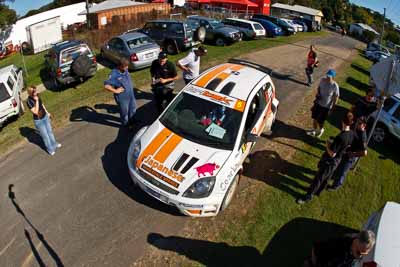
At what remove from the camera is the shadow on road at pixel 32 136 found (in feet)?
24.5

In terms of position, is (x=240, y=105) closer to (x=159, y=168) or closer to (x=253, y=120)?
(x=253, y=120)

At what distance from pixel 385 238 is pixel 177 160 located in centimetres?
312

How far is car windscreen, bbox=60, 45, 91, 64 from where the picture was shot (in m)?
11.4

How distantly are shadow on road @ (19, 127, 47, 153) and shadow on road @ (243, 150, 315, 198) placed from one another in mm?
5121

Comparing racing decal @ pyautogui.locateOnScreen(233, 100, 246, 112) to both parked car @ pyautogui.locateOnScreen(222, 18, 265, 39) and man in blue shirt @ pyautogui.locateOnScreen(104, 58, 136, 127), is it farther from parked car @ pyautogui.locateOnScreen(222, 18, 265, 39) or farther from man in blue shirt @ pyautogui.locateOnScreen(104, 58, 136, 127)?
parked car @ pyautogui.locateOnScreen(222, 18, 265, 39)

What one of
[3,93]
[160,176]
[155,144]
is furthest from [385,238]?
[3,93]

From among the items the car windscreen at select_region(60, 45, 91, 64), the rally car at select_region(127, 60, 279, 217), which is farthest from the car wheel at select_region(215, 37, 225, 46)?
the rally car at select_region(127, 60, 279, 217)

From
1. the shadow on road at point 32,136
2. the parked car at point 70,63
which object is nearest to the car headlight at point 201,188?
the shadow on road at point 32,136

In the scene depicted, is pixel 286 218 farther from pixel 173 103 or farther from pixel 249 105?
pixel 173 103

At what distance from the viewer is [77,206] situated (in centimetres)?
543

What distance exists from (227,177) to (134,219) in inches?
71.5

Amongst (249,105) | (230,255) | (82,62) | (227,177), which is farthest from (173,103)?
(82,62)

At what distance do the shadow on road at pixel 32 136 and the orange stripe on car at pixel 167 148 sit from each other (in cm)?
384

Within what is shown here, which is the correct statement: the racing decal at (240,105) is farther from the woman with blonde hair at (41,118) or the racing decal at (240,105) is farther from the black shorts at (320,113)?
the woman with blonde hair at (41,118)
